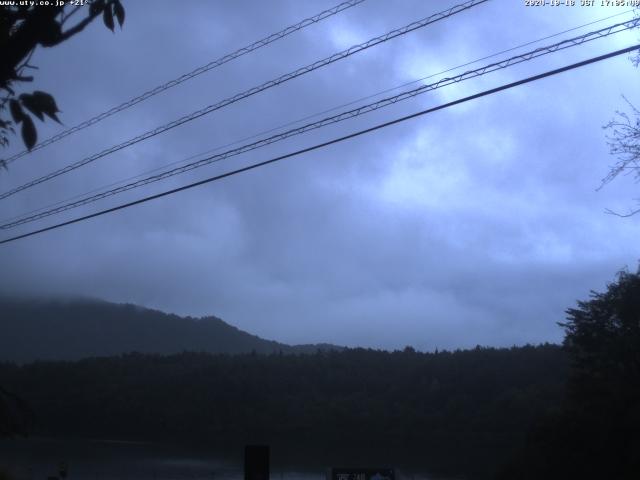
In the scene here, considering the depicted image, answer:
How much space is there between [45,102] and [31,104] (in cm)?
7

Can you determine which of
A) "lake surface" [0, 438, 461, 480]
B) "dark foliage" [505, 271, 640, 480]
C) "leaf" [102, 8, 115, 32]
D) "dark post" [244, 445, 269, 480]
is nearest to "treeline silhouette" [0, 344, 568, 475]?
"lake surface" [0, 438, 461, 480]

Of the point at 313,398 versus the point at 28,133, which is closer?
the point at 28,133

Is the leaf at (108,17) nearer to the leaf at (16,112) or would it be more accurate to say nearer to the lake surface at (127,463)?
the leaf at (16,112)

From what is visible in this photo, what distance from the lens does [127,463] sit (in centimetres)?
5269

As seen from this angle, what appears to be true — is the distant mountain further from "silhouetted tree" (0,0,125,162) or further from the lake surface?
"silhouetted tree" (0,0,125,162)

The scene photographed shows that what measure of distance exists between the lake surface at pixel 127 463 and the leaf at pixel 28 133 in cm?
2874

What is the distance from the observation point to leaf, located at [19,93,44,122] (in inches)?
143

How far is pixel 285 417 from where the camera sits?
95438 mm

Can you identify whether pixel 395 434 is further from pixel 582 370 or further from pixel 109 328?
pixel 109 328

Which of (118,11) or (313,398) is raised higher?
(313,398)

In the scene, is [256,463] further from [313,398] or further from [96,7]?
[313,398]

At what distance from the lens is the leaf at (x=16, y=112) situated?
362cm

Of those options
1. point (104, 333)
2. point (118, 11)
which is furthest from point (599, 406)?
point (104, 333)

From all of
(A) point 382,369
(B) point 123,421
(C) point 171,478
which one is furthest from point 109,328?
(C) point 171,478
